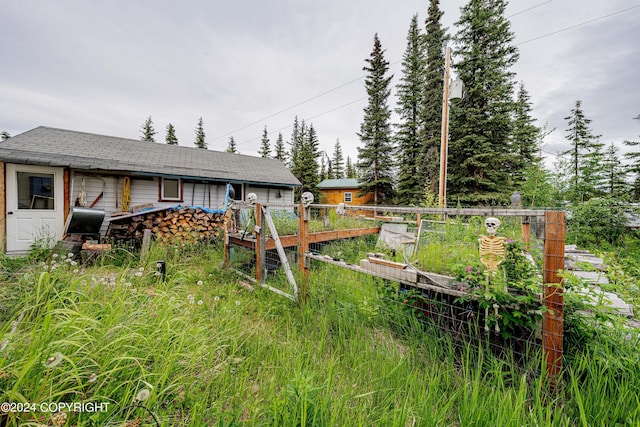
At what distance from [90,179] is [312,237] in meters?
7.06

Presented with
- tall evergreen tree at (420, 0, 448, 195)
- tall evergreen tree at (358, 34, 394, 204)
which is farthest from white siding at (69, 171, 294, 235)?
tall evergreen tree at (420, 0, 448, 195)

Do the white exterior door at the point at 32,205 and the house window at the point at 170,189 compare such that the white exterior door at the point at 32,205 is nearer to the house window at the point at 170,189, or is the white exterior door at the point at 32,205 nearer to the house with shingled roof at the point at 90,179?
the house with shingled roof at the point at 90,179

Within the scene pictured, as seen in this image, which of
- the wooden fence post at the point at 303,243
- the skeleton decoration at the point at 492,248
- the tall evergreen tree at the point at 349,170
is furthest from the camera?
the tall evergreen tree at the point at 349,170

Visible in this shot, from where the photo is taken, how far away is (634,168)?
10.7m

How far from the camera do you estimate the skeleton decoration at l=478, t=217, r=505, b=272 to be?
1729mm

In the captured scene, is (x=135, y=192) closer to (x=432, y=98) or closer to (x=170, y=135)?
(x=432, y=98)

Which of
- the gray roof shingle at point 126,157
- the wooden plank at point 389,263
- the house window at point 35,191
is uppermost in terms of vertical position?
the gray roof shingle at point 126,157

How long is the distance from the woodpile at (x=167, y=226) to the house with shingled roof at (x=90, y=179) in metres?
1.17

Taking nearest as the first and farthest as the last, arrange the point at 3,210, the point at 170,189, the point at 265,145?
the point at 3,210 < the point at 170,189 < the point at 265,145

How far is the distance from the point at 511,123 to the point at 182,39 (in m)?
16.4

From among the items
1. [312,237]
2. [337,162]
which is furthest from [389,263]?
[337,162]

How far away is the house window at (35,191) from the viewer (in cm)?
608

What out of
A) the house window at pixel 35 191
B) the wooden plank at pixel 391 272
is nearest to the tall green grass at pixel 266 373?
the wooden plank at pixel 391 272

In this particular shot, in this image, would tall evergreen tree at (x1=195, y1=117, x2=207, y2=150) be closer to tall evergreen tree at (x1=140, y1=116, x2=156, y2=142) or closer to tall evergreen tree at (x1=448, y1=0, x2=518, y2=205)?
tall evergreen tree at (x1=140, y1=116, x2=156, y2=142)
